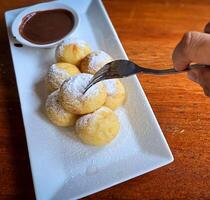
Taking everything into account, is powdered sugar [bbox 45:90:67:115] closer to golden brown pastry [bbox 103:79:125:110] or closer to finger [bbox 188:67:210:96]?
golden brown pastry [bbox 103:79:125:110]

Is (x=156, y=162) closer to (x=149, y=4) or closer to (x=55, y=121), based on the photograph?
(x=55, y=121)

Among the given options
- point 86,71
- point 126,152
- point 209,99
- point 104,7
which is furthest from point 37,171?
point 104,7

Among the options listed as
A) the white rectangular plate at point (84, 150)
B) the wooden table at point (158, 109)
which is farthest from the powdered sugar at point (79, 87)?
the wooden table at point (158, 109)

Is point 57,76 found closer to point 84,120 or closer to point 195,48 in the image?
point 84,120

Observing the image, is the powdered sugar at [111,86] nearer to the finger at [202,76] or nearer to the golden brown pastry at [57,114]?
the golden brown pastry at [57,114]

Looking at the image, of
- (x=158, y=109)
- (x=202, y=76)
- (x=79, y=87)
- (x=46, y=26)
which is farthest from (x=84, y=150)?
(x=46, y=26)

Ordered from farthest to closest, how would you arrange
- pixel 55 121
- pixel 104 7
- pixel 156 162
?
1. pixel 104 7
2. pixel 55 121
3. pixel 156 162

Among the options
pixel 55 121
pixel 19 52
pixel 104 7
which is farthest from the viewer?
pixel 104 7
